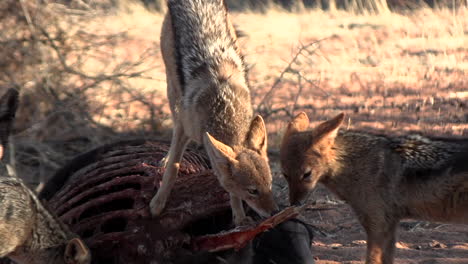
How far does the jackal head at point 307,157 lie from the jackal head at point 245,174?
54 cm

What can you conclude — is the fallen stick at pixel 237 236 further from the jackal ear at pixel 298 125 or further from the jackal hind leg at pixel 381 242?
the jackal ear at pixel 298 125

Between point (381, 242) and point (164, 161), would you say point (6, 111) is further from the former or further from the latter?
point (381, 242)

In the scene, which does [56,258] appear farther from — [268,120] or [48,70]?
[268,120]

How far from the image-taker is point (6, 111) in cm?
545

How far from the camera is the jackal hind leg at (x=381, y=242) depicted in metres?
4.94

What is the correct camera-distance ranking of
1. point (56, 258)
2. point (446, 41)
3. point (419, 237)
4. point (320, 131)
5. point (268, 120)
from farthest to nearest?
point (446, 41) < point (268, 120) < point (419, 237) < point (320, 131) < point (56, 258)

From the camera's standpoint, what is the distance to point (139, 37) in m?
12.7

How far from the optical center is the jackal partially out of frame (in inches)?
180

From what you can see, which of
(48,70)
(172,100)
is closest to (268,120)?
(48,70)

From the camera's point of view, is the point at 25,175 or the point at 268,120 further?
the point at 268,120

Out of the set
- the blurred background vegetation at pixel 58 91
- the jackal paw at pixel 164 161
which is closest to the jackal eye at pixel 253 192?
the jackal paw at pixel 164 161

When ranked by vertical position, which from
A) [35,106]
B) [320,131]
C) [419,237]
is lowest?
[419,237]

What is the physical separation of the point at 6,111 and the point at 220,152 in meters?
1.99

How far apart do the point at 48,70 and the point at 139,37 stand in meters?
4.53
